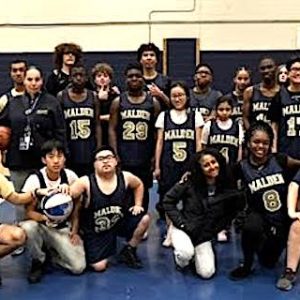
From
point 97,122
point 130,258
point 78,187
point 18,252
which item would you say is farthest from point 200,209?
point 18,252

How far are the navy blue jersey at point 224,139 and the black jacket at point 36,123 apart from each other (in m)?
1.16

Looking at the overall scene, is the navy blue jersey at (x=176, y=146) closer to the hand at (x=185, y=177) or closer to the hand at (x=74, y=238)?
the hand at (x=185, y=177)

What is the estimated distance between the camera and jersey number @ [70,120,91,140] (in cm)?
480

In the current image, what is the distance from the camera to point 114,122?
492 cm

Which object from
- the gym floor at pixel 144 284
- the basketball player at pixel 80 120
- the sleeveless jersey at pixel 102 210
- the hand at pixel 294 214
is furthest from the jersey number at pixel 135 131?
the hand at pixel 294 214

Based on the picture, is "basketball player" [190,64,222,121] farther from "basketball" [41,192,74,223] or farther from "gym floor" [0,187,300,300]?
"basketball" [41,192,74,223]

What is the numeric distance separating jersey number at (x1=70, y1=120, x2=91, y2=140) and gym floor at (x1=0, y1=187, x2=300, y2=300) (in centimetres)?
101

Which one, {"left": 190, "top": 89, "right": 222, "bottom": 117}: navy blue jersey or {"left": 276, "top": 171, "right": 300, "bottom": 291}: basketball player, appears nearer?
{"left": 276, "top": 171, "right": 300, "bottom": 291}: basketball player

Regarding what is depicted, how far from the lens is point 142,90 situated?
4.87 meters

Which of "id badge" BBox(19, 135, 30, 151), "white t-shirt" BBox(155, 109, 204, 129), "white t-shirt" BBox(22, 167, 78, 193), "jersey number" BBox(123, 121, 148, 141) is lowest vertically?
"white t-shirt" BBox(22, 167, 78, 193)

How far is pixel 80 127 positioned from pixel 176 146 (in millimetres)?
758

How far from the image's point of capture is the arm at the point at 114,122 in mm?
4883

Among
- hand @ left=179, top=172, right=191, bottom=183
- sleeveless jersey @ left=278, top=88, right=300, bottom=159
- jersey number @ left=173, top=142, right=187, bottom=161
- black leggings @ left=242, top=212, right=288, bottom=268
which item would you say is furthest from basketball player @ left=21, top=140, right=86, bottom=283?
sleeveless jersey @ left=278, top=88, right=300, bottom=159

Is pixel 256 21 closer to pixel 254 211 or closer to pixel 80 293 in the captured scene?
pixel 254 211
